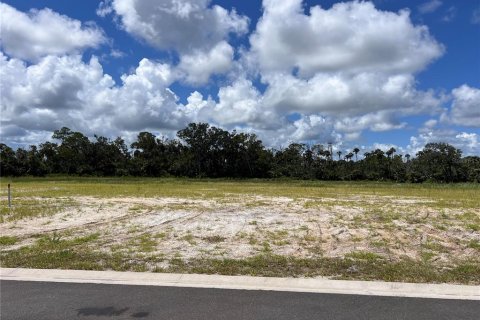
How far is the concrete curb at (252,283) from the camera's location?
6770 mm

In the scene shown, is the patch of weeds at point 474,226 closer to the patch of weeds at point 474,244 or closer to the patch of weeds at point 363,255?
the patch of weeds at point 474,244

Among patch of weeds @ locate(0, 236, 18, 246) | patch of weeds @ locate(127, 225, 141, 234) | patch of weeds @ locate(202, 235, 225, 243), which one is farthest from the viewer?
patch of weeds @ locate(127, 225, 141, 234)

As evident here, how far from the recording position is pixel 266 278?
25.0ft

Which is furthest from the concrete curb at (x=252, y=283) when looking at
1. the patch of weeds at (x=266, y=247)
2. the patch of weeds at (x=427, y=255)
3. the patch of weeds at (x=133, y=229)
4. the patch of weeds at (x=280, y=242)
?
the patch of weeds at (x=133, y=229)

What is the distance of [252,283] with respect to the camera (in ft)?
24.1

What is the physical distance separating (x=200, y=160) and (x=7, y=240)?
9509cm

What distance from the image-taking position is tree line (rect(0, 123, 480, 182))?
328ft

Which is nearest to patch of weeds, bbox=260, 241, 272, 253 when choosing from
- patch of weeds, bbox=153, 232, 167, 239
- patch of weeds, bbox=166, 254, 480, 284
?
patch of weeds, bbox=166, 254, 480, 284

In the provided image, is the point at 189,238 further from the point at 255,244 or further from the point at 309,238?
the point at 309,238

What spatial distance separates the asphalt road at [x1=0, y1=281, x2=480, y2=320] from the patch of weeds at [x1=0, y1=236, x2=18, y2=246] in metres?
4.85

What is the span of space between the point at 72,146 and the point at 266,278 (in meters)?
111

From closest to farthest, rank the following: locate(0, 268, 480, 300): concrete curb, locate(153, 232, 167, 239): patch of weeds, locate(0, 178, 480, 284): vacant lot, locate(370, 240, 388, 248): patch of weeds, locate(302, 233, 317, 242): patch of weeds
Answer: locate(0, 268, 480, 300): concrete curb, locate(0, 178, 480, 284): vacant lot, locate(370, 240, 388, 248): patch of weeds, locate(302, 233, 317, 242): patch of weeds, locate(153, 232, 167, 239): patch of weeds

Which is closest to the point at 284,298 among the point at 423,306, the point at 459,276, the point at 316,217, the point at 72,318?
the point at 423,306

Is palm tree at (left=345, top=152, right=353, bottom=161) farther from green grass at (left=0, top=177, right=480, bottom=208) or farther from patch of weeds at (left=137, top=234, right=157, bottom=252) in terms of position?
patch of weeds at (left=137, top=234, right=157, bottom=252)
